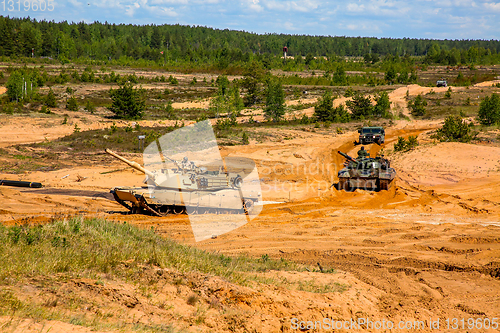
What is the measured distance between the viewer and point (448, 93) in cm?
5059

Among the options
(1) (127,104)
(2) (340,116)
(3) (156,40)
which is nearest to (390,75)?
(2) (340,116)

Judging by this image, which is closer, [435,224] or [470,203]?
[435,224]

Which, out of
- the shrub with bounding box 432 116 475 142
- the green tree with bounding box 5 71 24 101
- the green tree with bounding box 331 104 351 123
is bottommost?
the shrub with bounding box 432 116 475 142

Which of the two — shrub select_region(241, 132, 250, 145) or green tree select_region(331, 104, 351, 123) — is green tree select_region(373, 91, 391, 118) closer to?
green tree select_region(331, 104, 351, 123)

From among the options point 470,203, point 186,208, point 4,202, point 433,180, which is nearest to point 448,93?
point 433,180

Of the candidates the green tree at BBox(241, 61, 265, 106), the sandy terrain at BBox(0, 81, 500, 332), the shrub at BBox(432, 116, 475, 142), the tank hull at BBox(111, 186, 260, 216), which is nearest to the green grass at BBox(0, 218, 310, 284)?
the sandy terrain at BBox(0, 81, 500, 332)

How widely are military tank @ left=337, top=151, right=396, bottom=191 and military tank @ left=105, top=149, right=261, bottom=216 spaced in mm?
5437

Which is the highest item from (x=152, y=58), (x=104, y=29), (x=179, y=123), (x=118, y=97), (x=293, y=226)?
(x=104, y=29)

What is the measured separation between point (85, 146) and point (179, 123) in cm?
1097

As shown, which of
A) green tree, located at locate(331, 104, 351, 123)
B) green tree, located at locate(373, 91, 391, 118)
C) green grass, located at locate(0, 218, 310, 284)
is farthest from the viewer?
green tree, located at locate(373, 91, 391, 118)

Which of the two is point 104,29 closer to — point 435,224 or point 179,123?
point 179,123

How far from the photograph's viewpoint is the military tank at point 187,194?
1647 cm

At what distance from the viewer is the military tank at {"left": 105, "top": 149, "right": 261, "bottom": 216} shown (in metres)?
16.5

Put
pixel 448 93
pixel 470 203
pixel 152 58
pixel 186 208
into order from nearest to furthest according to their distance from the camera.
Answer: pixel 186 208 → pixel 470 203 → pixel 448 93 → pixel 152 58
